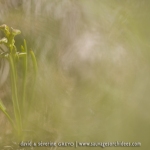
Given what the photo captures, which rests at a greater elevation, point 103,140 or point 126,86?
point 126,86

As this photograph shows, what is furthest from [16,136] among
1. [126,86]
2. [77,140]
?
[126,86]

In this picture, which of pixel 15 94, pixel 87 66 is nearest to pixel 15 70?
pixel 15 94

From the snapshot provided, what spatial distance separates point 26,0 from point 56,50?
12 centimetres

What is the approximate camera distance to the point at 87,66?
0.59 meters

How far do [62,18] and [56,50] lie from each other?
0.07 meters

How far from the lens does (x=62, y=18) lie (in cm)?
60

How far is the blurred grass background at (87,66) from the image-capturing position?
585mm

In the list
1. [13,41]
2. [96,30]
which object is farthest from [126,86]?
[13,41]

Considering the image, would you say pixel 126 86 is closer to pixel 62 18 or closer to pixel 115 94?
pixel 115 94

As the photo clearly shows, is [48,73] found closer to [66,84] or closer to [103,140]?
[66,84]

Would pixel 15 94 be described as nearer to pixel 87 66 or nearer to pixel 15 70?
pixel 15 70

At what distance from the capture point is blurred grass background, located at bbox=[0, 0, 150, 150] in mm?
585

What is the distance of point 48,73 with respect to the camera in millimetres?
591

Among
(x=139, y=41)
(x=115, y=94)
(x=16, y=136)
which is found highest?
(x=139, y=41)
